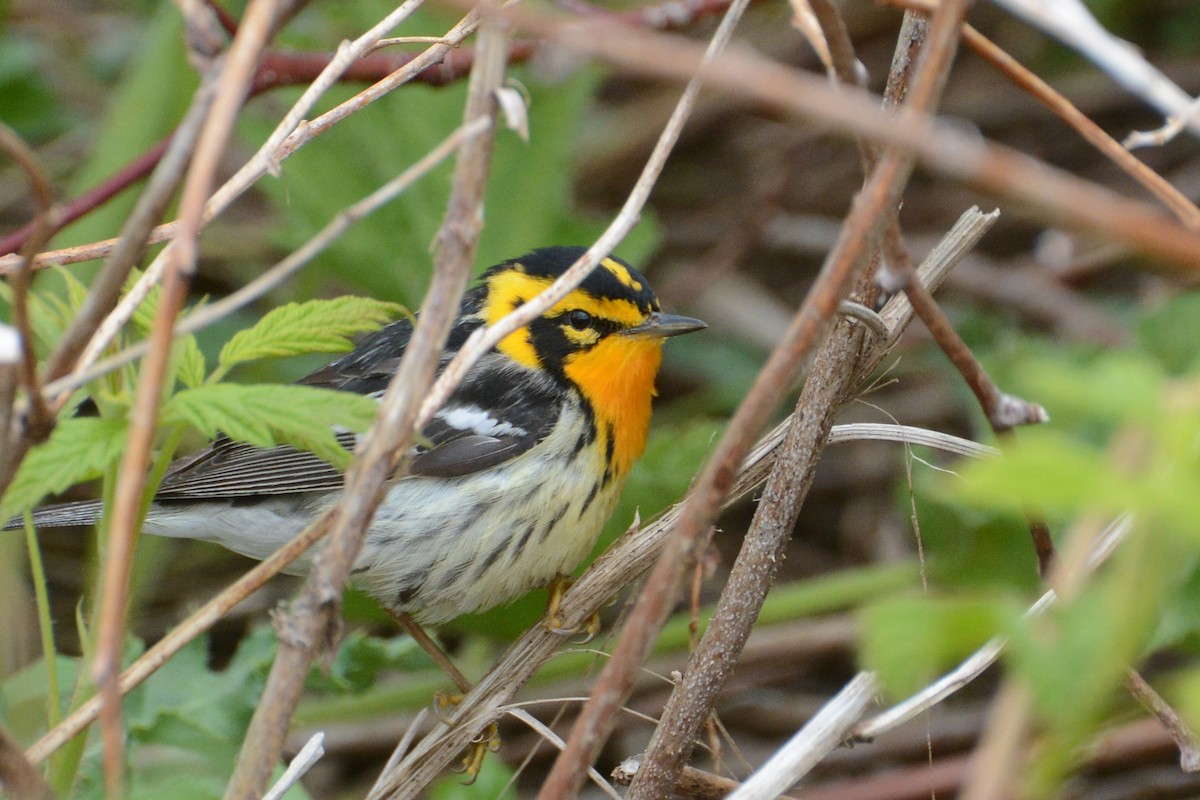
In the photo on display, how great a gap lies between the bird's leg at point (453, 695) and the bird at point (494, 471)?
0.28 ft

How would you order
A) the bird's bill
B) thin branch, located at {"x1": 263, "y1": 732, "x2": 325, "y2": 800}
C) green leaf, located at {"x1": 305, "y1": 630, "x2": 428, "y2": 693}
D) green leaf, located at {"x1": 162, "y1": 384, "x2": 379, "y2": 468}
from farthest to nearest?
the bird's bill
green leaf, located at {"x1": 305, "y1": 630, "x2": 428, "y2": 693}
thin branch, located at {"x1": 263, "y1": 732, "x2": 325, "y2": 800}
green leaf, located at {"x1": 162, "y1": 384, "x2": 379, "y2": 468}

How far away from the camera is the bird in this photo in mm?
2781

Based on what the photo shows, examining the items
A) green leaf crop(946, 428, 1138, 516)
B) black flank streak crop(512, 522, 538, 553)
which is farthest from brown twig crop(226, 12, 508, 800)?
black flank streak crop(512, 522, 538, 553)

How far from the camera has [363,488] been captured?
56.3 inches

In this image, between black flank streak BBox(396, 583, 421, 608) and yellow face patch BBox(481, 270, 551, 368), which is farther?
yellow face patch BBox(481, 270, 551, 368)

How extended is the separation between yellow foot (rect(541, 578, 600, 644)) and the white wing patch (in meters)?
0.33

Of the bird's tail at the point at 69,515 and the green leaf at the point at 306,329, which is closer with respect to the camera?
the green leaf at the point at 306,329

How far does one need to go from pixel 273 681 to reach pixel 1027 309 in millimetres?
3402

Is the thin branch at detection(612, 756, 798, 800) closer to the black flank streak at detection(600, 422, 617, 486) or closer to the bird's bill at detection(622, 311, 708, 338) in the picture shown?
the black flank streak at detection(600, 422, 617, 486)

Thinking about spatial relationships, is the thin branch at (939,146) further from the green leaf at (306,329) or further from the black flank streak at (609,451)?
the black flank streak at (609,451)

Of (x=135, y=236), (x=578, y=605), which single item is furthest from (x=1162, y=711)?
(x=135, y=236)

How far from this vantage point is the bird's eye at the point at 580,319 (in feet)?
9.82

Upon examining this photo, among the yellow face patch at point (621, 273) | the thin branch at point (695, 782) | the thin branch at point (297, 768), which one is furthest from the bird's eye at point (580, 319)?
the thin branch at point (297, 768)

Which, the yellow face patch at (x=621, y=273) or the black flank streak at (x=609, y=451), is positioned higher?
the yellow face patch at (x=621, y=273)
